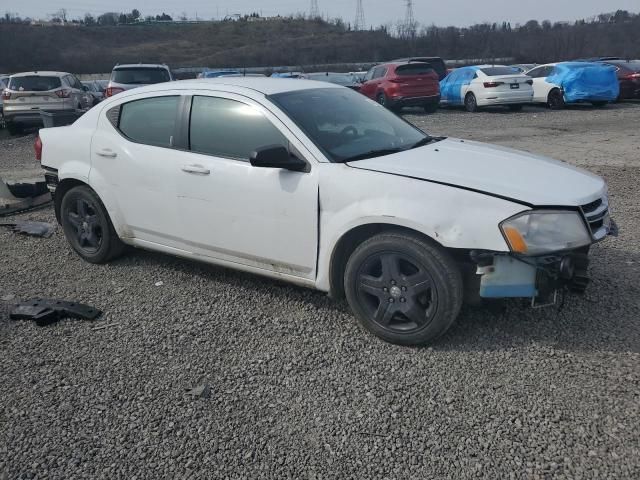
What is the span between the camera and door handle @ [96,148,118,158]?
16.2 feet

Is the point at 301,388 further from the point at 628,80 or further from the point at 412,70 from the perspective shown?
the point at 628,80

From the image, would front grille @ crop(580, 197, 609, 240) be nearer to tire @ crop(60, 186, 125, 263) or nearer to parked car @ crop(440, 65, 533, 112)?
tire @ crop(60, 186, 125, 263)

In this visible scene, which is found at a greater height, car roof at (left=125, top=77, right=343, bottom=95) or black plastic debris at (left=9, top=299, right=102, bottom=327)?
car roof at (left=125, top=77, right=343, bottom=95)

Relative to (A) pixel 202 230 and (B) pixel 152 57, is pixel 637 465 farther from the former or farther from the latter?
(B) pixel 152 57

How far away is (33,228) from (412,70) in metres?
14.8

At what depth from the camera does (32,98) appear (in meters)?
15.7

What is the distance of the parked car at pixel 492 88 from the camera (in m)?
18.8

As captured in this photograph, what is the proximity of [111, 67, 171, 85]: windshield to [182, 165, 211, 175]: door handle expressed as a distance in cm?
1288

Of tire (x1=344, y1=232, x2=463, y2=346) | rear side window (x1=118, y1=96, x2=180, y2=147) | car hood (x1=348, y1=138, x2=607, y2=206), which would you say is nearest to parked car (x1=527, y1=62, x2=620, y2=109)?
car hood (x1=348, y1=138, x2=607, y2=206)

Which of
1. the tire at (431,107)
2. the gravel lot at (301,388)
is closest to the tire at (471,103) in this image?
the tire at (431,107)

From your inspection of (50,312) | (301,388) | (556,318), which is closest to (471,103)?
(556,318)

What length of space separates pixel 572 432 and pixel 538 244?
1030mm

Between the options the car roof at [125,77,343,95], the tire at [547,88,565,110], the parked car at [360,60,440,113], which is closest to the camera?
the car roof at [125,77,343,95]

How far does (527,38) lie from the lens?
6562 centimetres
